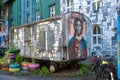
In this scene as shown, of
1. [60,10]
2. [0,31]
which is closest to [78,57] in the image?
[60,10]

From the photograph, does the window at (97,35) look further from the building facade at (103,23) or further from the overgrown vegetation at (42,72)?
the overgrown vegetation at (42,72)

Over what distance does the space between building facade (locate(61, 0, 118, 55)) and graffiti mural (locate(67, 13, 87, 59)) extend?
2.50 m

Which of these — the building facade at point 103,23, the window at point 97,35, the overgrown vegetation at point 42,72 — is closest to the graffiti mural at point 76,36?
the overgrown vegetation at point 42,72

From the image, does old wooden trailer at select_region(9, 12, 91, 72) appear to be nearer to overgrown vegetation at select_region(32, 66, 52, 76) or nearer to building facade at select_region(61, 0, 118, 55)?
overgrown vegetation at select_region(32, 66, 52, 76)

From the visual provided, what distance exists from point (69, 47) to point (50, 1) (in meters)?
13.6

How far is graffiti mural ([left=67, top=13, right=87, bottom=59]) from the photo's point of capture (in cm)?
1930

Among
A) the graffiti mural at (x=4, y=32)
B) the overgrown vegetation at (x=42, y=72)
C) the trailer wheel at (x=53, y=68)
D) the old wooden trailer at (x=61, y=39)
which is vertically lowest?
the overgrown vegetation at (x=42, y=72)

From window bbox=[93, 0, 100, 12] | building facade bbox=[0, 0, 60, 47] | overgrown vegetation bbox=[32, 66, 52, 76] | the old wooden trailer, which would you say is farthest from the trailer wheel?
building facade bbox=[0, 0, 60, 47]

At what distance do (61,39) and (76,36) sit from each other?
41.2 inches

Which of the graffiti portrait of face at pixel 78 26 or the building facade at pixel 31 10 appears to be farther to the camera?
the building facade at pixel 31 10

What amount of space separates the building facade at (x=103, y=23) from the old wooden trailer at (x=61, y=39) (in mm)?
2507

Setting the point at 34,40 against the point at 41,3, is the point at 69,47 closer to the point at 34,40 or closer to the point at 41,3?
the point at 34,40

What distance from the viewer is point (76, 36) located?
19625 mm

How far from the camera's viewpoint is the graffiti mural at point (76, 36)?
1930 centimetres
